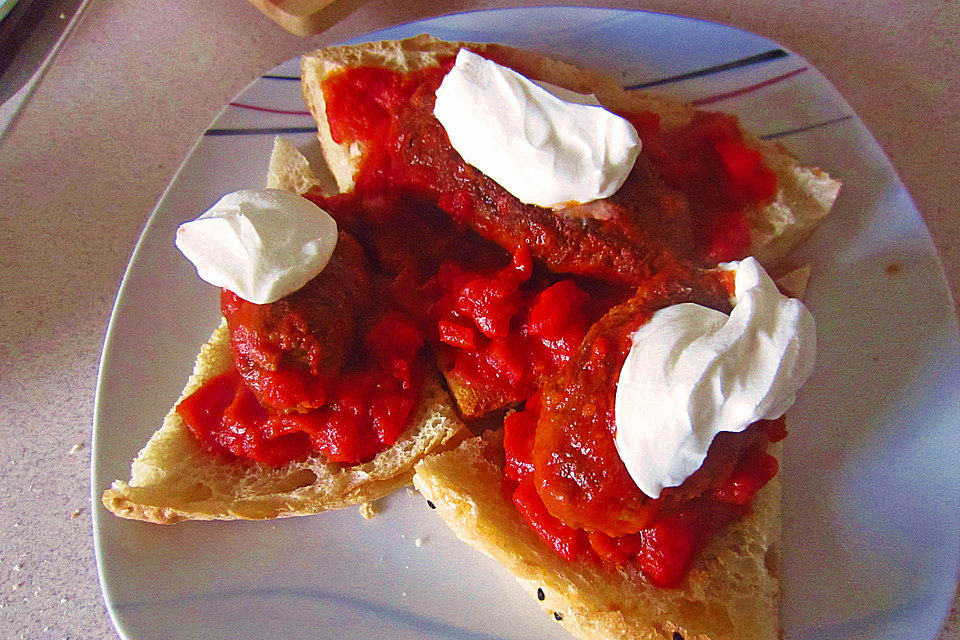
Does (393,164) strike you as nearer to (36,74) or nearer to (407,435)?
(407,435)

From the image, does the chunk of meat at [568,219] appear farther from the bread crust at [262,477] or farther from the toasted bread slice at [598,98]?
the bread crust at [262,477]

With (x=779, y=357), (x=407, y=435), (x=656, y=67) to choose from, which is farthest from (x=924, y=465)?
(x=656, y=67)

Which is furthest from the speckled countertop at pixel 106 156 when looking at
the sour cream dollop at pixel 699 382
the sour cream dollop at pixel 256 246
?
the sour cream dollop at pixel 699 382

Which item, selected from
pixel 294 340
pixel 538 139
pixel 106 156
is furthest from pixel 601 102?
pixel 106 156

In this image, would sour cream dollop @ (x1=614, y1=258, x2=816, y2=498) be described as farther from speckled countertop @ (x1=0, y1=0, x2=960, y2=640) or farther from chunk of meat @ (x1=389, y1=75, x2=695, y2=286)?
speckled countertop @ (x1=0, y1=0, x2=960, y2=640)

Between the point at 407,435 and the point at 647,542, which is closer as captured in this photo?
the point at 647,542

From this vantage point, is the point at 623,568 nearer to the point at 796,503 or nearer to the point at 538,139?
the point at 796,503

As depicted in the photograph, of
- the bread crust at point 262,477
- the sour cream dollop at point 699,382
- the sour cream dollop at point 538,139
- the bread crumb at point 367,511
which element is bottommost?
the bread crumb at point 367,511
